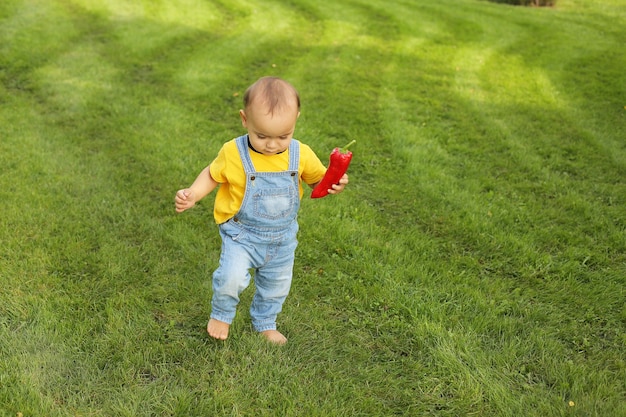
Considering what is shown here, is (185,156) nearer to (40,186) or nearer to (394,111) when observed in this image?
(40,186)

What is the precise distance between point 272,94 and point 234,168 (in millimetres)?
460

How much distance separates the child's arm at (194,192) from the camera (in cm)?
283

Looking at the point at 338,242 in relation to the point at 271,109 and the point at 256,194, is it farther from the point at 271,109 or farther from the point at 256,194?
the point at 271,109

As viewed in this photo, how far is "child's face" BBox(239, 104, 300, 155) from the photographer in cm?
266

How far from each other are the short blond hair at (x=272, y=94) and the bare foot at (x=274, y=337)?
138 centimetres

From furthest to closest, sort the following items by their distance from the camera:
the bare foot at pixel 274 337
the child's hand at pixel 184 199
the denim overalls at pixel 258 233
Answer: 1. the bare foot at pixel 274 337
2. the denim overalls at pixel 258 233
3. the child's hand at pixel 184 199

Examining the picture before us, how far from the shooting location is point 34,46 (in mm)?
8953

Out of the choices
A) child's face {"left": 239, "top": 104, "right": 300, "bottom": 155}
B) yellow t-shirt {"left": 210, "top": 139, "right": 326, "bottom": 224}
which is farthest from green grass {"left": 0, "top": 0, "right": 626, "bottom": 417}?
child's face {"left": 239, "top": 104, "right": 300, "bottom": 155}

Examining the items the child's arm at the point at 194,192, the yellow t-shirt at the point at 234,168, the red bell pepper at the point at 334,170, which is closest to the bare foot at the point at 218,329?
the yellow t-shirt at the point at 234,168

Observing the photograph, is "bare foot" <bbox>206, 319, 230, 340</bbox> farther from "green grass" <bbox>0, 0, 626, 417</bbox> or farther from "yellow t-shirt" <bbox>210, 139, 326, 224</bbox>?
"yellow t-shirt" <bbox>210, 139, 326, 224</bbox>

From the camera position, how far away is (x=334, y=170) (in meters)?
2.97

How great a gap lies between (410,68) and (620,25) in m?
6.65

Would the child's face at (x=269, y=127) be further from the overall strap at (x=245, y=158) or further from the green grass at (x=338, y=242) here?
the green grass at (x=338, y=242)

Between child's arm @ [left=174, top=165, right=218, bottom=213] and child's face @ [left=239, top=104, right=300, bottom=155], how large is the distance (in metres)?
0.34
